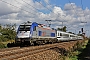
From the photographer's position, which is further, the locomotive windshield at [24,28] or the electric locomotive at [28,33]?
the locomotive windshield at [24,28]

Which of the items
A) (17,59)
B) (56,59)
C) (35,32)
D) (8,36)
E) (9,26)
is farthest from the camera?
(9,26)

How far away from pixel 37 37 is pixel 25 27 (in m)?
2.75

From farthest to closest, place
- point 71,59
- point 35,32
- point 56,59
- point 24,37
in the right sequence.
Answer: point 35,32, point 24,37, point 71,59, point 56,59

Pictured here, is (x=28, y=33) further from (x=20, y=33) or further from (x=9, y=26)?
(x=9, y=26)

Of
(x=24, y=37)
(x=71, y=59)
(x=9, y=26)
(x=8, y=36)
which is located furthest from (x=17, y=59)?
(x=9, y=26)

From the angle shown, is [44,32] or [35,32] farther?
[44,32]

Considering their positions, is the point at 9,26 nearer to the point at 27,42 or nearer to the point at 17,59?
the point at 27,42

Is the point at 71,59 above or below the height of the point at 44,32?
below

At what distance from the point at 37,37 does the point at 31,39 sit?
2675 mm

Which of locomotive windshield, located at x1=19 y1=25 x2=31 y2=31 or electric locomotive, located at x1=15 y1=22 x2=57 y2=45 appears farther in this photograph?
locomotive windshield, located at x1=19 y1=25 x2=31 y2=31

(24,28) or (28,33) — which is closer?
(28,33)

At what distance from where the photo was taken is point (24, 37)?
2786cm

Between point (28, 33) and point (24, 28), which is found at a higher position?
point (24, 28)

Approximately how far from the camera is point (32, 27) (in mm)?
29156
